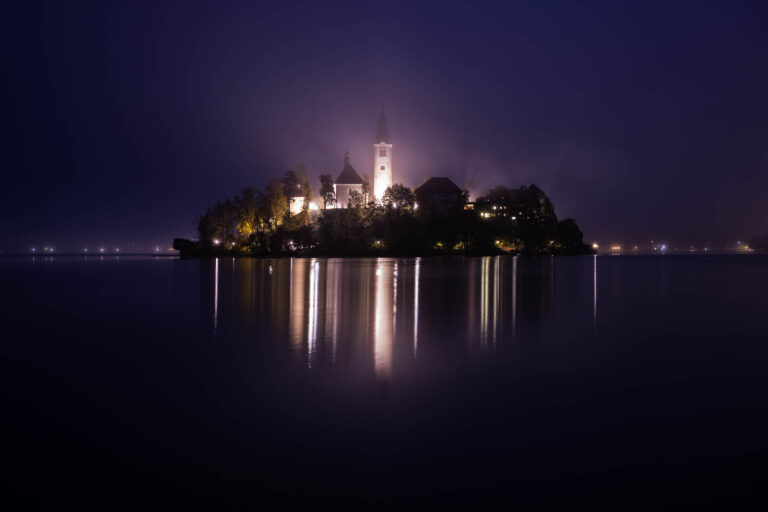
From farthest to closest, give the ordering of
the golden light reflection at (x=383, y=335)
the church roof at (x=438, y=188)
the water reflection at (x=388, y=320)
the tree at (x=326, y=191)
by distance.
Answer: the church roof at (x=438, y=188), the tree at (x=326, y=191), the water reflection at (x=388, y=320), the golden light reflection at (x=383, y=335)

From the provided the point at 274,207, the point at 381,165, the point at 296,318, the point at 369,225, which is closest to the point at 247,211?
the point at 274,207

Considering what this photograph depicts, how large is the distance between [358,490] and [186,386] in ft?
10.8

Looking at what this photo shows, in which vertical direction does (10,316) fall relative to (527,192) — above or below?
below

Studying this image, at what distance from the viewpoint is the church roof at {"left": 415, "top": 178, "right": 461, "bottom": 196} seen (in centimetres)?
11262

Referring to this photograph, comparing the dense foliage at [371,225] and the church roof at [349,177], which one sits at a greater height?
the church roof at [349,177]

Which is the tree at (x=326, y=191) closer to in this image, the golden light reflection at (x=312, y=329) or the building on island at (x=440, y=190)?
the building on island at (x=440, y=190)

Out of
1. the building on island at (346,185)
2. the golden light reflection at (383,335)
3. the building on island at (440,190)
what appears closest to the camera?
the golden light reflection at (383,335)

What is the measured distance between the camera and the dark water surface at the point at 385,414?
11.3ft

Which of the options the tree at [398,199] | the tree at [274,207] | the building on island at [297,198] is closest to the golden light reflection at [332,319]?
the tree at [398,199]

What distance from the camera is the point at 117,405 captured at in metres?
5.13

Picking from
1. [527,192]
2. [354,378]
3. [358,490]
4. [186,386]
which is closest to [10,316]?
[186,386]

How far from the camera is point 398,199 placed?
268 feet

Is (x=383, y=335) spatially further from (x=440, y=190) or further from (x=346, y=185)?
(x=440, y=190)

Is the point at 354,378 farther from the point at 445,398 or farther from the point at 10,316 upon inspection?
the point at 10,316
